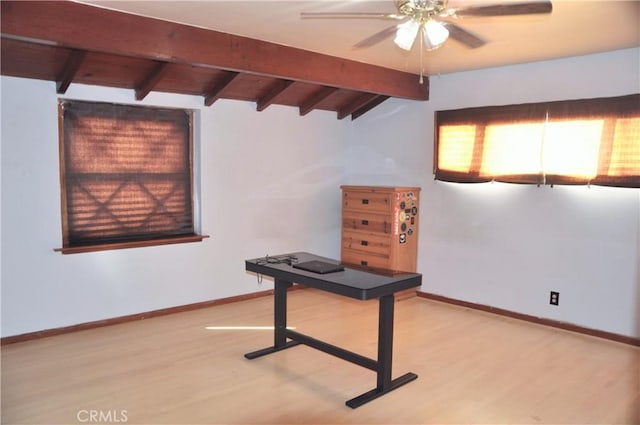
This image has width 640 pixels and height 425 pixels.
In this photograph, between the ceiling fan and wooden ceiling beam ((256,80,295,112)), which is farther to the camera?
wooden ceiling beam ((256,80,295,112))

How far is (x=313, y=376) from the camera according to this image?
3.38 metres

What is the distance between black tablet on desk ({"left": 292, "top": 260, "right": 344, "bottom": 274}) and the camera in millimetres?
3288

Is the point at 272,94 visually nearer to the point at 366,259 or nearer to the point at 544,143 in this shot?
the point at 366,259

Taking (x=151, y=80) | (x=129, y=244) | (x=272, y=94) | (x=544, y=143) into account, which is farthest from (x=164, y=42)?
(x=544, y=143)

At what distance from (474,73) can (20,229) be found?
173 inches

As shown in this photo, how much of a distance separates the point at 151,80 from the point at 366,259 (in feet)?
9.50

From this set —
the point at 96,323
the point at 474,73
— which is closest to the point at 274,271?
the point at 96,323

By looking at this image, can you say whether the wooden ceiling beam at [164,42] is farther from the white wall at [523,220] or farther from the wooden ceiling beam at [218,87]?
the white wall at [523,220]

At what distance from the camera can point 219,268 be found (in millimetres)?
5090

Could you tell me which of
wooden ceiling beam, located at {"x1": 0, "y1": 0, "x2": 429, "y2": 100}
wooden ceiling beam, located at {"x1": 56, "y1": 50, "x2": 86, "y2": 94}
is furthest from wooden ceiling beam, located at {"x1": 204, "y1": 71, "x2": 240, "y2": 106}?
wooden ceiling beam, located at {"x1": 56, "y1": 50, "x2": 86, "y2": 94}

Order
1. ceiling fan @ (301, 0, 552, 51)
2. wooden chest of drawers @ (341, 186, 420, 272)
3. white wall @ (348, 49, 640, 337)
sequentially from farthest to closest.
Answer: wooden chest of drawers @ (341, 186, 420, 272) → white wall @ (348, 49, 640, 337) → ceiling fan @ (301, 0, 552, 51)

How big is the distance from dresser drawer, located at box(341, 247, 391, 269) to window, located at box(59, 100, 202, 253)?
177 centimetres

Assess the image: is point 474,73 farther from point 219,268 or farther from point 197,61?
point 219,268

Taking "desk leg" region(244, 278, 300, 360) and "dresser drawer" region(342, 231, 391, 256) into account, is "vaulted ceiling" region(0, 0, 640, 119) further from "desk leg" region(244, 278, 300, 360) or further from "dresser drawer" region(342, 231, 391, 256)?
"desk leg" region(244, 278, 300, 360)
